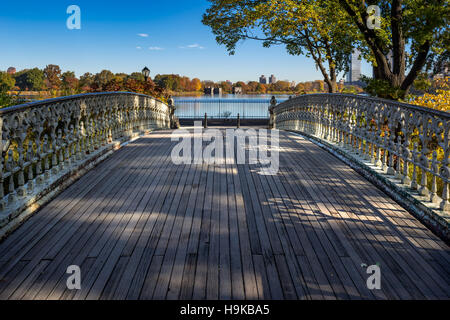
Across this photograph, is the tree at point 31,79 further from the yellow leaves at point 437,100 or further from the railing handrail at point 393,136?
the railing handrail at point 393,136

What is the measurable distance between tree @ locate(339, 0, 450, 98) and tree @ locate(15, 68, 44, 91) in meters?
121

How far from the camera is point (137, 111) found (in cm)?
1185

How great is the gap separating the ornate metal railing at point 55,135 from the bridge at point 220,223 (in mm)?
31

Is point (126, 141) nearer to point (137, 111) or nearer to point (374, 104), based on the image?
point (137, 111)

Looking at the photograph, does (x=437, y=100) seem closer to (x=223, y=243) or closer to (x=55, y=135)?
(x=223, y=243)

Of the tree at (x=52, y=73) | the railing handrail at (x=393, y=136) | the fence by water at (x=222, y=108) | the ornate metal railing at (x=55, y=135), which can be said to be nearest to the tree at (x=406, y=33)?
the railing handrail at (x=393, y=136)

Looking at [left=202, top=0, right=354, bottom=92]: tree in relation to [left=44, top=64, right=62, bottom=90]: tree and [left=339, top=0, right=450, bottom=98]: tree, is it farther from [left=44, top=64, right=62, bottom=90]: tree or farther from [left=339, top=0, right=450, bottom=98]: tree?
[left=44, top=64, right=62, bottom=90]: tree

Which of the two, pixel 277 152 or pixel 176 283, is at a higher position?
pixel 277 152

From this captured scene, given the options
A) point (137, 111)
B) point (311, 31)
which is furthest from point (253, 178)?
point (311, 31)

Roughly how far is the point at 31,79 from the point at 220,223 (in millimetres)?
132789

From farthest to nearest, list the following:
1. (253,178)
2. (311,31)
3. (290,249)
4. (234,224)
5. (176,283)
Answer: (311,31) < (253,178) < (234,224) < (290,249) < (176,283)

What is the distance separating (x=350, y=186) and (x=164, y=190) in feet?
9.29

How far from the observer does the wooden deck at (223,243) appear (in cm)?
288

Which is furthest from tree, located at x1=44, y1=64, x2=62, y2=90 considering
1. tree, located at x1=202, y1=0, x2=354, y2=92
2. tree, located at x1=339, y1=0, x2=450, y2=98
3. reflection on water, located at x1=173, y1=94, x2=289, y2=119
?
tree, located at x1=339, y1=0, x2=450, y2=98
